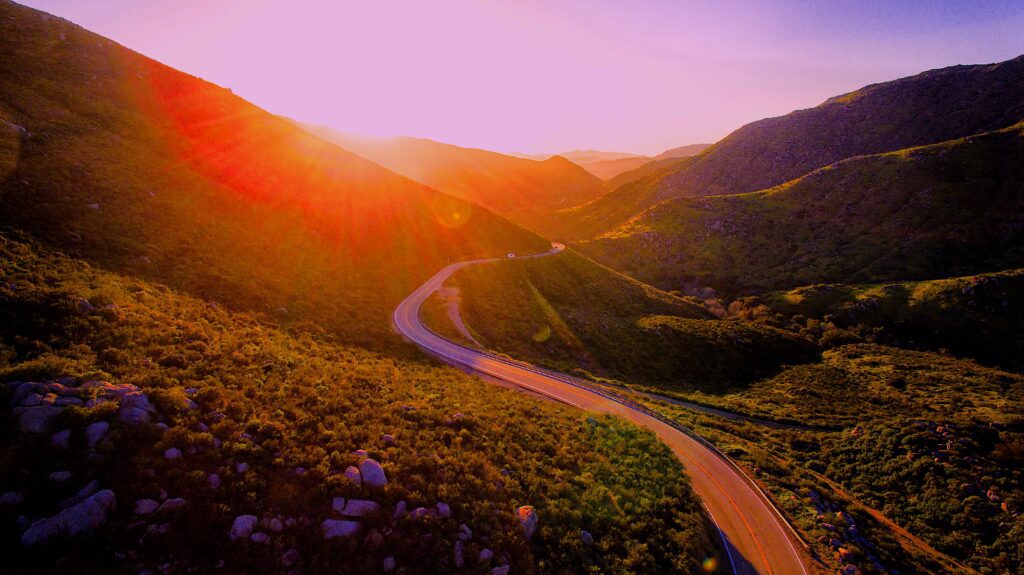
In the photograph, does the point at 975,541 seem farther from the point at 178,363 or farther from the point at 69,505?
the point at 178,363

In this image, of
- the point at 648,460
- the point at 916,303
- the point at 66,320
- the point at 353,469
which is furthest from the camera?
the point at 916,303

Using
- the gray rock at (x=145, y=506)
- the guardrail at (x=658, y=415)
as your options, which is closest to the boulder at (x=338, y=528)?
the gray rock at (x=145, y=506)

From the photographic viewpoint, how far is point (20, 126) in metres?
28.2

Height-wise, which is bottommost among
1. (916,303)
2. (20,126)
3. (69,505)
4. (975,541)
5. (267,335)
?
(975,541)

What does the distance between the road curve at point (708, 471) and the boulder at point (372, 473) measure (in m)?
16.1

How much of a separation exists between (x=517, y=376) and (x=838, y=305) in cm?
7849

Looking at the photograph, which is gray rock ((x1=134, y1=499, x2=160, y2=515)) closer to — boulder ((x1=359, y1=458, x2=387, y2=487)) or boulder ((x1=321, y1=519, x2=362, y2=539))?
boulder ((x1=321, y1=519, x2=362, y2=539))

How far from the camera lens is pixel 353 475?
11312 mm

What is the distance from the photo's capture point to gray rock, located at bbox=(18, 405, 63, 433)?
28.9ft

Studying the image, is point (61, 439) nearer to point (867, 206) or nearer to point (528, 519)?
point (528, 519)

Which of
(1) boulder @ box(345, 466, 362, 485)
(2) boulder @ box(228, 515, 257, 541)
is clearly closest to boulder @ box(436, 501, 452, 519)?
(1) boulder @ box(345, 466, 362, 485)

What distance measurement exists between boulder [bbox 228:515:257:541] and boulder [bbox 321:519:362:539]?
1.62 meters

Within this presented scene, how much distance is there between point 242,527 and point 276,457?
9.01ft

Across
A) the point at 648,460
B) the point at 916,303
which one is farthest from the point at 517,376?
the point at 916,303
